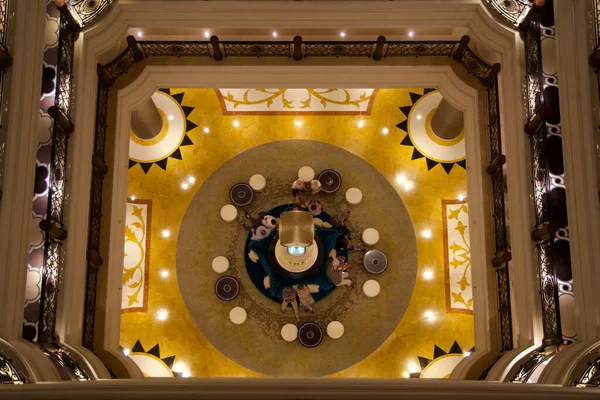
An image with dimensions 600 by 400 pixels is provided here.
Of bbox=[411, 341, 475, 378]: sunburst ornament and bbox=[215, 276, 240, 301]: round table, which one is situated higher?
bbox=[215, 276, 240, 301]: round table

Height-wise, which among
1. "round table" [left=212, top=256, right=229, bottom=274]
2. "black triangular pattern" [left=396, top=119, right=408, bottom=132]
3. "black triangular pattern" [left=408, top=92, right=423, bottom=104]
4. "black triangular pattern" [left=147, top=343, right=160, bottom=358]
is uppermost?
"black triangular pattern" [left=408, top=92, right=423, bottom=104]

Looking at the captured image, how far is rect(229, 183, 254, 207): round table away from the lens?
10078mm

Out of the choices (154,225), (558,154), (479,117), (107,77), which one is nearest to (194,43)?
(107,77)

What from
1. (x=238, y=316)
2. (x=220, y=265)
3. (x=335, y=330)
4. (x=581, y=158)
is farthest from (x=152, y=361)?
(x=581, y=158)

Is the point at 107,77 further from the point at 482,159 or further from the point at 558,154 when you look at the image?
the point at 558,154

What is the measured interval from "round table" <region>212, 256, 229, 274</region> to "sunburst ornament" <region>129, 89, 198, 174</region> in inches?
77.0

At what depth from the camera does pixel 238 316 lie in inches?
382

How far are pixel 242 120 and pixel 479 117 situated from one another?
14.1 ft

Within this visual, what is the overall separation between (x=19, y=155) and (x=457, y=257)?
7140 millimetres

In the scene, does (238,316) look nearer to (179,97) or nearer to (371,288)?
(371,288)

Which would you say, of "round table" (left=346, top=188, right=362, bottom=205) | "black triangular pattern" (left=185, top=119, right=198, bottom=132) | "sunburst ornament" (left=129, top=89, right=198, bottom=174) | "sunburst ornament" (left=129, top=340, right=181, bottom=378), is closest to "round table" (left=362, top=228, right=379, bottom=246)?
"round table" (left=346, top=188, right=362, bottom=205)

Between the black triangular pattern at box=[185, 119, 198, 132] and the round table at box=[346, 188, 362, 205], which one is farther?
the black triangular pattern at box=[185, 119, 198, 132]

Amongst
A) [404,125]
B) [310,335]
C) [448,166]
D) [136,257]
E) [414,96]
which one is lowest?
[310,335]

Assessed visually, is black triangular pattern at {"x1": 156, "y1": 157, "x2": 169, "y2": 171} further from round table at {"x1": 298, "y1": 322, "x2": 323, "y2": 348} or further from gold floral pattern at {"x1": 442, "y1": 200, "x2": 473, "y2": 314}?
gold floral pattern at {"x1": 442, "y1": 200, "x2": 473, "y2": 314}
